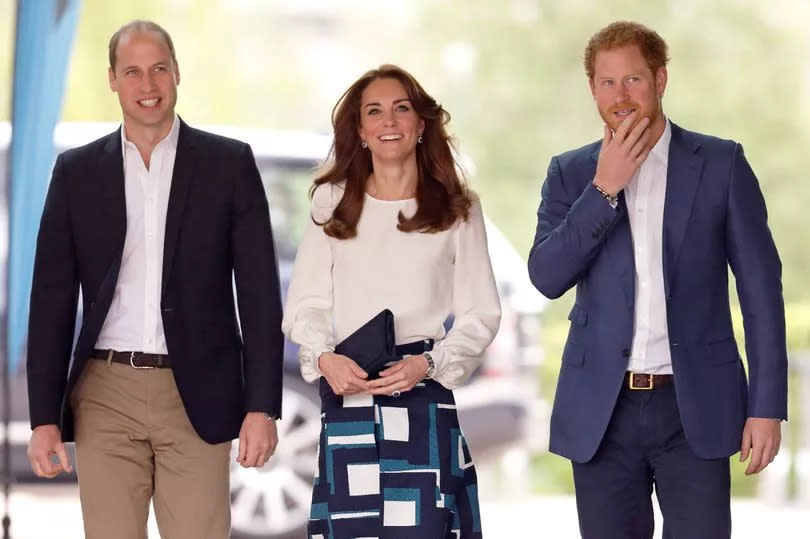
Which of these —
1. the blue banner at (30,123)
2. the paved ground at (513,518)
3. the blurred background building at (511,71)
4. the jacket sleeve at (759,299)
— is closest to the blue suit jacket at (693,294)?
the jacket sleeve at (759,299)

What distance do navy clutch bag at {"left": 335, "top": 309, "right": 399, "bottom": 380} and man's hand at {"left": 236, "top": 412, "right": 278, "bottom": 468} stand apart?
0.27 meters

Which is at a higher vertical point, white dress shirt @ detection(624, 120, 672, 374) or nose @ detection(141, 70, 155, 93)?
nose @ detection(141, 70, 155, 93)

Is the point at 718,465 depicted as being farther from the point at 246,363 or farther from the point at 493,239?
the point at 493,239

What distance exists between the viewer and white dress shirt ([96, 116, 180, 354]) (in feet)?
10.6

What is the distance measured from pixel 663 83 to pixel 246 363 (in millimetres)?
1161

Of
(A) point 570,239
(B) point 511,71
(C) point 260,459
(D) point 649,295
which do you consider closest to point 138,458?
(C) point 260,459

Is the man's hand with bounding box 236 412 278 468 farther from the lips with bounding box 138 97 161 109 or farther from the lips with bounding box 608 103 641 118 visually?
the lips with bounding box 608 103 641 118

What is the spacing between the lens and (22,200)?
566 centimetres

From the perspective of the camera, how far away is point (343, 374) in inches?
→ 123

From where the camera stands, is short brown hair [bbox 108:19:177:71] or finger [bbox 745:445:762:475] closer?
finger [bbox 745:445:762:475]

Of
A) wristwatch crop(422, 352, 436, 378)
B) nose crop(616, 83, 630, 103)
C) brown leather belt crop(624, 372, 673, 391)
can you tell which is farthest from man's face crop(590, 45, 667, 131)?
wristwatch crop(422, 352, 436, 378)

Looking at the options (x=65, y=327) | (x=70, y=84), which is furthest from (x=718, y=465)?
(x=70, y=84)

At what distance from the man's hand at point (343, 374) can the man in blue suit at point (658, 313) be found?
1.48ft

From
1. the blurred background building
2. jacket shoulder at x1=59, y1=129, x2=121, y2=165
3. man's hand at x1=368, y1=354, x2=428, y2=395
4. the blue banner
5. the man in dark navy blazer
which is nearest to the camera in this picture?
man's hand at x1=368, y1=354, x2=428, y2=395
